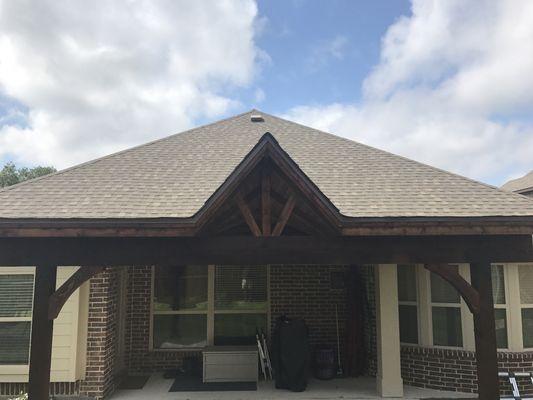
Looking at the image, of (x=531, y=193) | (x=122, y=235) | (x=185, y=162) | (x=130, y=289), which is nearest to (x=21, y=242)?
(x=122, y=235)

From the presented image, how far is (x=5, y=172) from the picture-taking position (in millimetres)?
41375

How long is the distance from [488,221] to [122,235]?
4.33 m

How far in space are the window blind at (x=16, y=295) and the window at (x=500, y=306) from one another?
8286 millimetres

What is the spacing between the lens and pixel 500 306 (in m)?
7.25

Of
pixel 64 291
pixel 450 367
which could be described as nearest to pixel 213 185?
pixel 64 291

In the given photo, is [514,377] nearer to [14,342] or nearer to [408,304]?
[408,304]

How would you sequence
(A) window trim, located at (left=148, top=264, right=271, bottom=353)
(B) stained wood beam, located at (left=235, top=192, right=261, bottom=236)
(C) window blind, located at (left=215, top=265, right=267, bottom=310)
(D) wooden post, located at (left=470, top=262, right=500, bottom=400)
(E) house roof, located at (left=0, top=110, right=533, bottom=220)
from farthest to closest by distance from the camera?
1. (C) window blind, located at (left=215, top=265, right=267, bottom=310)
2. (A) window trim, located at (left=148, top=264, right=271, bottom=353)
3. (E) house roof, located at (left=0, top=110, right=533, bottom=220)
4. (D) wooden post, located at (left=470, top=262, right=500, bottom=400)
5. (B) stained wood beam, located at (left=235, top=192, right=261, bottom=236)

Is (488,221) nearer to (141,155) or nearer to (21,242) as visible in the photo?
(21,242)

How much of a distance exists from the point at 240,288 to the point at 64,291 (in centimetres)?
458

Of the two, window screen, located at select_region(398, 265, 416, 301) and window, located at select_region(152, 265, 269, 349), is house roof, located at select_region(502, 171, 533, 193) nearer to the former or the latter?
window screen, located at select_region(398, 265, 416, 301)

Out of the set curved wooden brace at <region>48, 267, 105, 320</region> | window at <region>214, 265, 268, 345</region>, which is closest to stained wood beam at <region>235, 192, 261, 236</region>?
curved wooden brace at <region>48, 267, 105, 320</region>

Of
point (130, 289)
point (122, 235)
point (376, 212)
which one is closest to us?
point (122, 235)

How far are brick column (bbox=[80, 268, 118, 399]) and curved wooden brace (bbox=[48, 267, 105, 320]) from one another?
234 cm

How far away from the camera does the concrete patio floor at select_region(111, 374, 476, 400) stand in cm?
688
